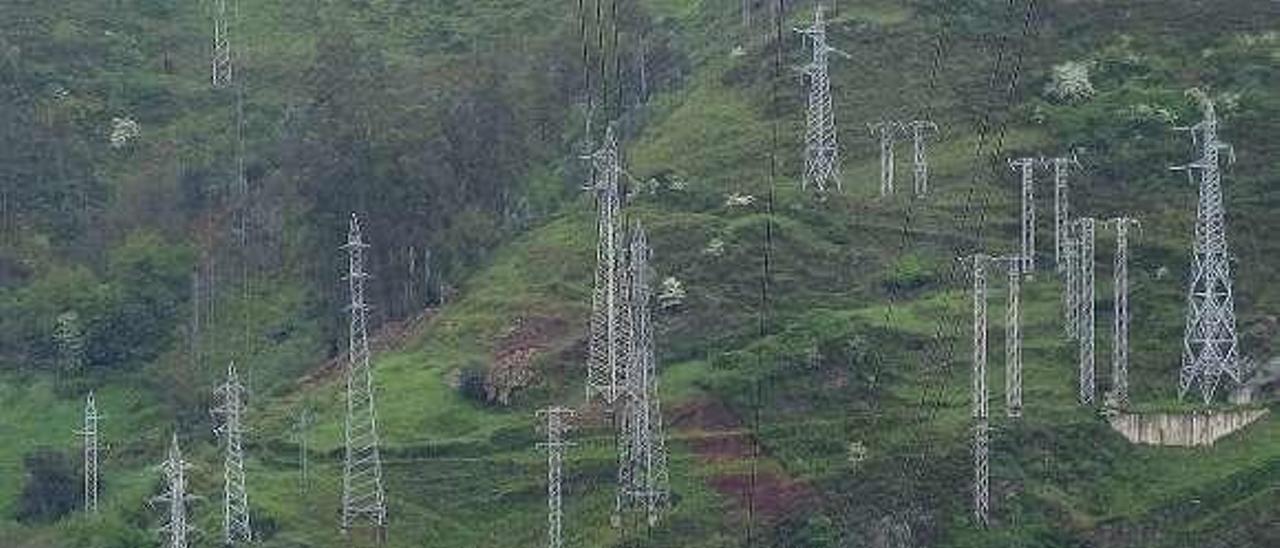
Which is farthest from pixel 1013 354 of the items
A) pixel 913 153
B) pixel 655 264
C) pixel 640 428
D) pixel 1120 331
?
pixel 913 153

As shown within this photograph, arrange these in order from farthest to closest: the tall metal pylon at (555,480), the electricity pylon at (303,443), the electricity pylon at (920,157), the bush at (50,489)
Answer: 1. the electricity pylon at (920,157)
2. the bush at (50,489)
3. the electricity pylon at (303,443)
4. the tall metal pylon at (555,480)

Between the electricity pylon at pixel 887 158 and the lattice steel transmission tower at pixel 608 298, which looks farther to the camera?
the electricity pylon at pixel 887 158

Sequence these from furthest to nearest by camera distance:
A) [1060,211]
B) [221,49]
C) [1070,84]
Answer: [221,49] < [1070,84] < [1060,211]

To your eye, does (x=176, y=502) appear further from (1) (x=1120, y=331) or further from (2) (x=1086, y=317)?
(1) (x=1120, y=331)

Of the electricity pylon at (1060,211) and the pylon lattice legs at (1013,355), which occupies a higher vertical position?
the electricity pylon at (1060,211)

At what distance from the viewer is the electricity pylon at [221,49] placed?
320 ft

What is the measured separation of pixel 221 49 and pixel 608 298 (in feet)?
152

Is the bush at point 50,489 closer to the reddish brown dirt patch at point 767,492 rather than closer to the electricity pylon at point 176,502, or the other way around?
the electricity pylon at point 176,502

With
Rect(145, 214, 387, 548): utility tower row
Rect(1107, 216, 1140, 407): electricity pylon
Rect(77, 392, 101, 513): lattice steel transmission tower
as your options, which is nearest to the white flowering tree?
Rect(1107, 216, 1140, 407): electricity pylon

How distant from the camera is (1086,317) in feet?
191

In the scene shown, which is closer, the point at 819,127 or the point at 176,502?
the point at 176,502

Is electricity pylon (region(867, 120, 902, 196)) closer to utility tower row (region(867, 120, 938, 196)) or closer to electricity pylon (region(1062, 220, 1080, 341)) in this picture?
utility tower row (region(867, 120, 938, 196))

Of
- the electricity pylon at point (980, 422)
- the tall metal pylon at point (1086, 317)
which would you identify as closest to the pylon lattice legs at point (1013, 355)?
the electricity pylon at point (980, 422)

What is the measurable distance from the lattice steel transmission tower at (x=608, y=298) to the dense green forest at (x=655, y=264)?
1356 millimetres
